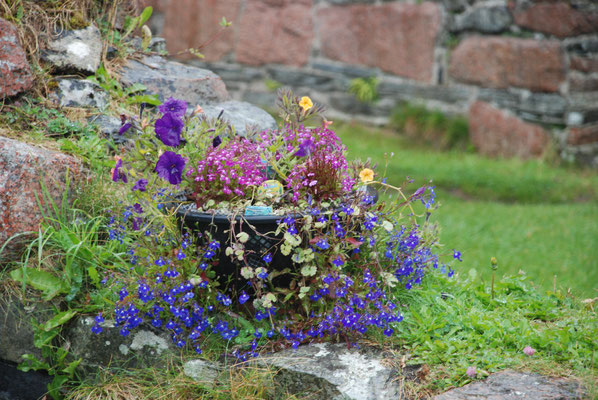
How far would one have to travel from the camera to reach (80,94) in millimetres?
3412

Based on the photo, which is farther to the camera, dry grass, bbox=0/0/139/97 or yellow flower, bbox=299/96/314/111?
dry grass, bbox=0/0/139/97

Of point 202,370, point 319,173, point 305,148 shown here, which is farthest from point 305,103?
point 202,370

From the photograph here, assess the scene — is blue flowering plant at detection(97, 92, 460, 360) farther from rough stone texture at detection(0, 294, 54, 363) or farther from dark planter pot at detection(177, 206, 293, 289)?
rough stone texture at detection(0, 294, 54, 363)

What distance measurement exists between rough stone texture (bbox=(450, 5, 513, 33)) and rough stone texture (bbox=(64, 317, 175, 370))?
539 cm

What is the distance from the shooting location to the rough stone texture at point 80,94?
11.1 ft

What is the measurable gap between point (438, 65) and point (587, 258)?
310 cm

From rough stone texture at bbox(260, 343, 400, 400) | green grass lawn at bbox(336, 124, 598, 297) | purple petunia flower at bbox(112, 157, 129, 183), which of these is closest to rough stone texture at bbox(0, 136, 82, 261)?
purple petunia flower at bbox(112, 157, 129, 183)

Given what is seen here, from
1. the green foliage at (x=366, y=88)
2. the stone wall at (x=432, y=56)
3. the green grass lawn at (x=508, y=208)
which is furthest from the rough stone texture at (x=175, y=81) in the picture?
the green foliage at (x=366, y=88)

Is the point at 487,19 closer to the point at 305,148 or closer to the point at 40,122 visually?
the point at 305,148

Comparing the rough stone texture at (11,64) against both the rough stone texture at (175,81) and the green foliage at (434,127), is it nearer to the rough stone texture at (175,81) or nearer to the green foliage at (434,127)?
the rough stone texture at (175,81)

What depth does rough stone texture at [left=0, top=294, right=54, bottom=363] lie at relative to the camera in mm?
2580

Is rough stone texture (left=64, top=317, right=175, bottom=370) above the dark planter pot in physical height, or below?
below

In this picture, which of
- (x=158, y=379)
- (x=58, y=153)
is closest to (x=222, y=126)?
(x=58, y=153)

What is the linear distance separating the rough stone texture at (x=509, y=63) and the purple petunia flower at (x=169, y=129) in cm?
494
